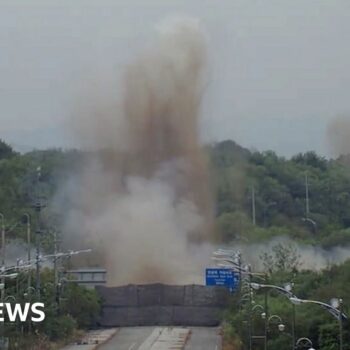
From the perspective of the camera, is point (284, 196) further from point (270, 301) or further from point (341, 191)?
point (270, 301)

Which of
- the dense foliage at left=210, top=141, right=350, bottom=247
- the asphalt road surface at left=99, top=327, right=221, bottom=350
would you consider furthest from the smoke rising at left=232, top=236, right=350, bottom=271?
the asphalt road surface at left=99, top=327, right=221, bottom=350

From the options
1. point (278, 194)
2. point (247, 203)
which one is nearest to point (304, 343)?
point (247, 203)

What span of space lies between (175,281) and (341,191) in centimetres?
2541

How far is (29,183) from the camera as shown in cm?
9181

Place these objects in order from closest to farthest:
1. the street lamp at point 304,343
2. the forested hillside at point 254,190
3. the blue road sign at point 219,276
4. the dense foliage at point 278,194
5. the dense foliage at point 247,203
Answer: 1. the street lamp at point 304,343
2. the blue road sign at point 219,276
3. the dense foliage at point 247,203
4. the forested hillside at point 254,190
5. the dense foliage at point 278,194

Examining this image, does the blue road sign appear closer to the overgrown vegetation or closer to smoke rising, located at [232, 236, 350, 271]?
the overgrown vegetation

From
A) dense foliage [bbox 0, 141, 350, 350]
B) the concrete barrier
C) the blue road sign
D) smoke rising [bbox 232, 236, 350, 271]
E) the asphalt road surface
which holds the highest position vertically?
dense foliage [bbox 0, 141, 350, 350]

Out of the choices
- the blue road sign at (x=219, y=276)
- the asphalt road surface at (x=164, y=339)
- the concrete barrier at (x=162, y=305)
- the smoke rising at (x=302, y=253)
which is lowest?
the asphalt road surface at (x=164, y=339)

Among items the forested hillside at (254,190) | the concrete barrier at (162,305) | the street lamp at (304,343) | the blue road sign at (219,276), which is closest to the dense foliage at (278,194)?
the forested hillside at (254,190)

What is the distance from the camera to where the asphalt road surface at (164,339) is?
185ft

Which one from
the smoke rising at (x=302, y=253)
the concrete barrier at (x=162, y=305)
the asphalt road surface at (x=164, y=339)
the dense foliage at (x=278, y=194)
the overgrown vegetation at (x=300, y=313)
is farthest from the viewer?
the dense foliage at (x=278, y=194)

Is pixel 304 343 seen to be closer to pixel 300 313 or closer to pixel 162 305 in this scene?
pixel 300 313

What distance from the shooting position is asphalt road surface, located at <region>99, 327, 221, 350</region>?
56303mm

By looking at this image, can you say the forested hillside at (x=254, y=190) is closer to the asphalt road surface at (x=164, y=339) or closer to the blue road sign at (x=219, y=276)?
the asphalt road surface at (x=164, y=339)
